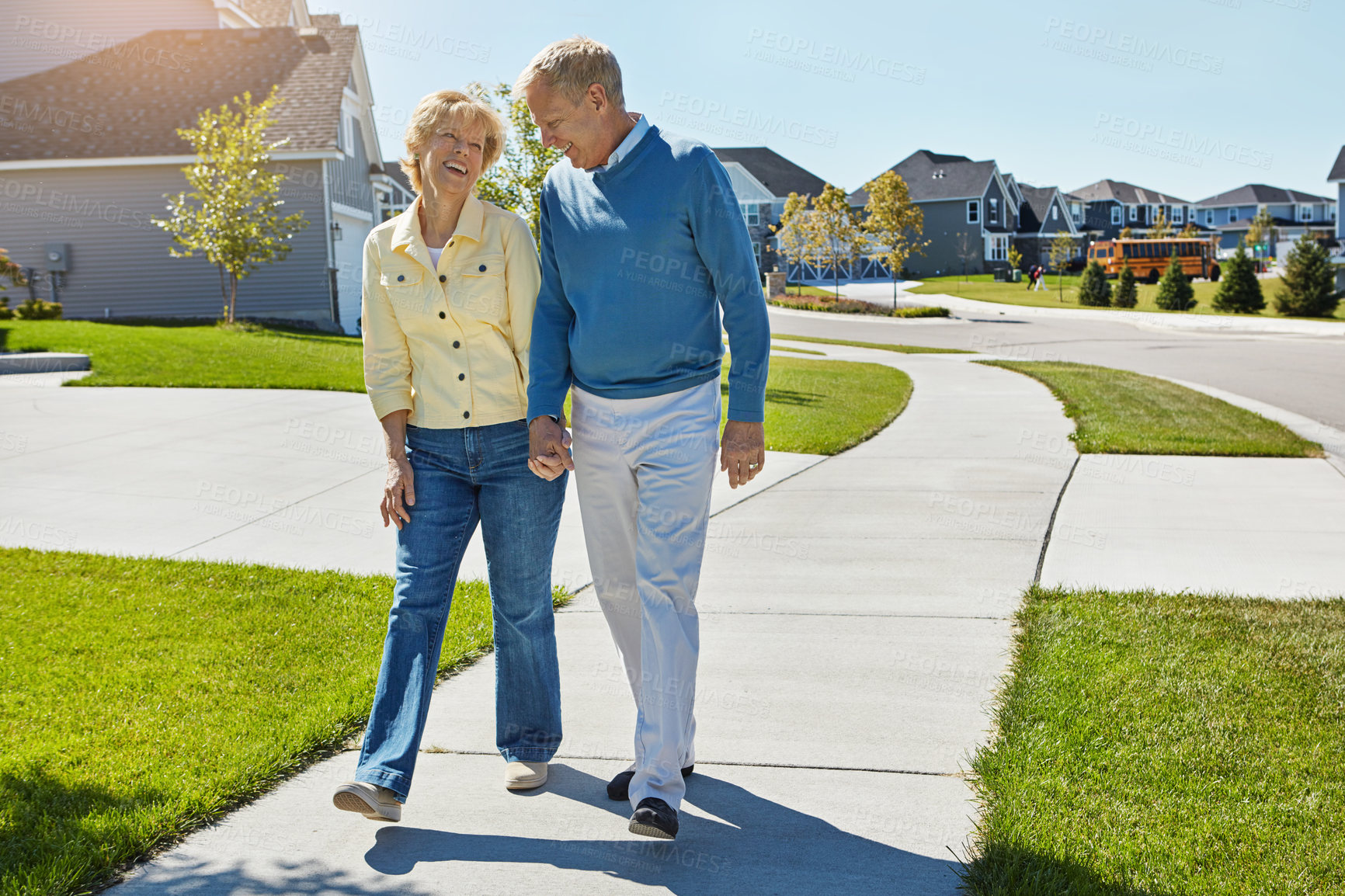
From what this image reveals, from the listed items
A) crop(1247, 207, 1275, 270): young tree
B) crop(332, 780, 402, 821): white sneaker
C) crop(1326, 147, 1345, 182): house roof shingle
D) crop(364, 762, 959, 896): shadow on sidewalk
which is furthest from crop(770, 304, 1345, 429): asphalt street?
crop(1247, 207, 1275, 270): young tree

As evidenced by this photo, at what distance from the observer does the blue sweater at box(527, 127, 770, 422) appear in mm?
3043

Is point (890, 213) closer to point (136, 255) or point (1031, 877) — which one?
point (136, 255)

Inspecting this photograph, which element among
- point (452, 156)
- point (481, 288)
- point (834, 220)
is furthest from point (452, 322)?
point (834, 220)

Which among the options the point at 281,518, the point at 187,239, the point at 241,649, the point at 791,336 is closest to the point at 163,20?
the point at 187,239

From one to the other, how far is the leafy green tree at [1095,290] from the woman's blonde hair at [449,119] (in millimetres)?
45391

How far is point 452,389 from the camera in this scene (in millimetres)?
3348

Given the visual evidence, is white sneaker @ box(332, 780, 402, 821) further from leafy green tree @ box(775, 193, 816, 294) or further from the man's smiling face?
leafy green tree @ box(775, 193, 816, 294)

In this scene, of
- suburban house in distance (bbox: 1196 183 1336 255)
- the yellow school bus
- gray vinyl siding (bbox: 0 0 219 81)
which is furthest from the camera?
suburban house in distance (bbox: 1196 183 1336 255)

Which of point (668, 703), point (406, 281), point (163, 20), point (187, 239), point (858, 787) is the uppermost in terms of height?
point (163, 20)

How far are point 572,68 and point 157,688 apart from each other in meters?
3.00

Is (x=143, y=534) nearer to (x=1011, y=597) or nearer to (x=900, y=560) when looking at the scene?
(x=900, y=560)

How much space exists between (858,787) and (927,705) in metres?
0.76

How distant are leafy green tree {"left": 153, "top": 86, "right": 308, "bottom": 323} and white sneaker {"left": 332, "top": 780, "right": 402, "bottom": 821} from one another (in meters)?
20.5

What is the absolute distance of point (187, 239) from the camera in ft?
71.8
